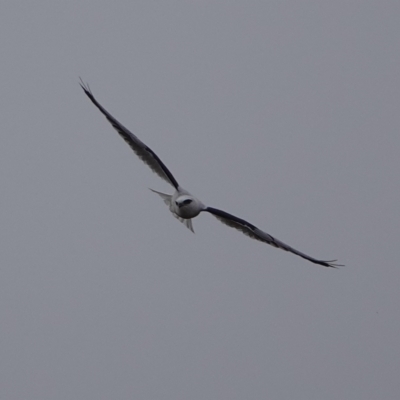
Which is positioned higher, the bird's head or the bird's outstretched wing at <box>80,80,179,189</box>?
the bird's outstretched wing at <box>80,80,179,189</box>

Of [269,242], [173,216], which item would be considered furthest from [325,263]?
Answer: [173,216]

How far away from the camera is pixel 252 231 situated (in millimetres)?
19672

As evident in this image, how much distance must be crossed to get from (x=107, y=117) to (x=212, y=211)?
2.41 m

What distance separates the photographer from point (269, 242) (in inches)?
778

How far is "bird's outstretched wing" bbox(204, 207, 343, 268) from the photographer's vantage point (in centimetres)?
1931

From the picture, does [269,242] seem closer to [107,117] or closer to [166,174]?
[166,174]

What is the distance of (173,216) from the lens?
63.7 ft

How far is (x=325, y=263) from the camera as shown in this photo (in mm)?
19500

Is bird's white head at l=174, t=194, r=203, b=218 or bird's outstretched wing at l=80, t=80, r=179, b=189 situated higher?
bird's outstretched wing at l=80, t=80, r=179, b=189

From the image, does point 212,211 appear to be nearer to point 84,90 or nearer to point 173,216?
point 173,216

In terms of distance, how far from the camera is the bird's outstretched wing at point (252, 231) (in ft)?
63.4

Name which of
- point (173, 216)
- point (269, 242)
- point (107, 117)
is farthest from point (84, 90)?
point (269, 242)

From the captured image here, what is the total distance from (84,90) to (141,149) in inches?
59.0

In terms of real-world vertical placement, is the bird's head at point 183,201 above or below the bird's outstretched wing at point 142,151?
below
